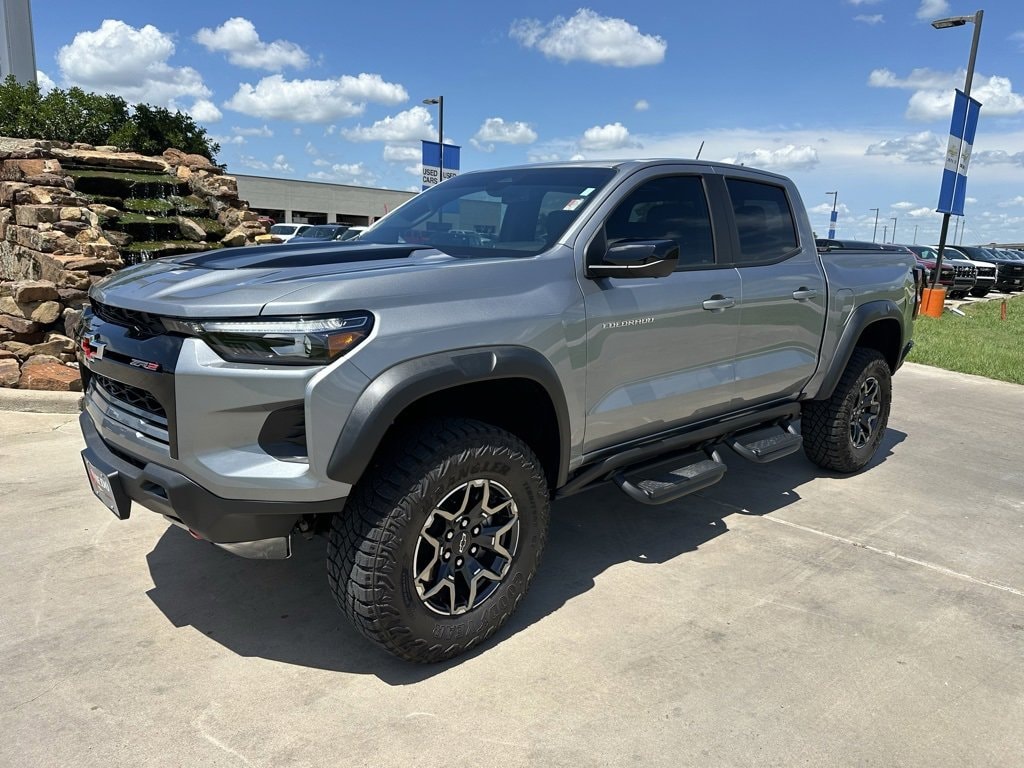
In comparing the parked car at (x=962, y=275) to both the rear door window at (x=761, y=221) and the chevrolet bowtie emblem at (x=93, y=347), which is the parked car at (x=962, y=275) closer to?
the rear door window at (x=761, y=221)

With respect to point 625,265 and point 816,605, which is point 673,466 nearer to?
point 816,605

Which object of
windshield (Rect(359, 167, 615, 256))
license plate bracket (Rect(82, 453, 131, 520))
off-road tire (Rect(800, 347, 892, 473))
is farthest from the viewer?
off-road tire (Rect(800, 347, 892, 473))

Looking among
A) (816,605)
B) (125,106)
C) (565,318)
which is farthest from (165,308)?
(125,106)

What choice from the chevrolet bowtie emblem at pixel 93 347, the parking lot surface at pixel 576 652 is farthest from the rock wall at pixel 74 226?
the chevrolet bowtie emblem at pixel 93 347

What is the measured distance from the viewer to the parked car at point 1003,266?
2695 centimetres

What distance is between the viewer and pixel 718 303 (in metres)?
3.83

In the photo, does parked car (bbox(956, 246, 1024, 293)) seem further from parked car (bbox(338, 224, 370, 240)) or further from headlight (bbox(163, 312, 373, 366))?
Result: headlight (bbox(163, 312, 373, 366))

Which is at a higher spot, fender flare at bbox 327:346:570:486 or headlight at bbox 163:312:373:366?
headlight at bbox 163:312:373:366

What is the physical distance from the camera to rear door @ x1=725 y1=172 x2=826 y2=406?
163 inches

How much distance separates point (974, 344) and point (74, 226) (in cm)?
1270

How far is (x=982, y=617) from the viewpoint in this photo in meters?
3.39

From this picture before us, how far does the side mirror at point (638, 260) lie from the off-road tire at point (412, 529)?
31.8 inches

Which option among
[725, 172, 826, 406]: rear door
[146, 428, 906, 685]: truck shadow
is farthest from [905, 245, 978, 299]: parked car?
[146, 428, 906, 685]: truck shadow

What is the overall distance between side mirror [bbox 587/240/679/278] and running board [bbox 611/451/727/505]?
97cm
